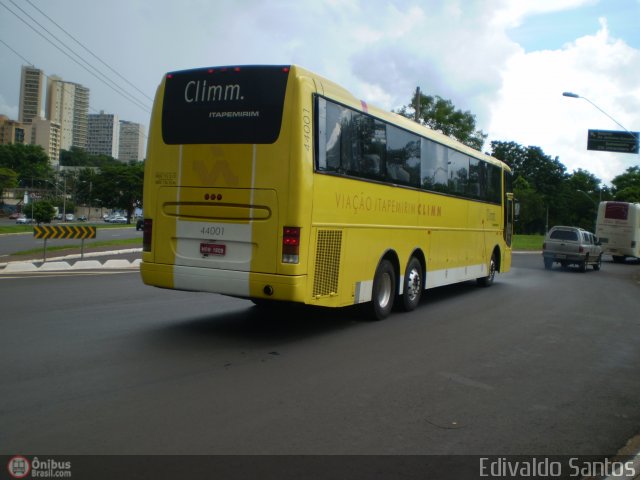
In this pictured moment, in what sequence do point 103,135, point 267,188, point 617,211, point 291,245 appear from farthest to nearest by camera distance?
1. point 103,135
2. point 617,211
3. point 267,188
4. point 291,245

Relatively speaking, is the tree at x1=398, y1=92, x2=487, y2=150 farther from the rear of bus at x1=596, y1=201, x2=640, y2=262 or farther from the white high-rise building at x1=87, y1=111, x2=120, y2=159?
the white high-rise building at x1=87, y1=111, x2=120, y2=159

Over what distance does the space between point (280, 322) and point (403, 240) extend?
8.99 ft

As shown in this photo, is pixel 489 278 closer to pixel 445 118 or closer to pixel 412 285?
pixel 412 285

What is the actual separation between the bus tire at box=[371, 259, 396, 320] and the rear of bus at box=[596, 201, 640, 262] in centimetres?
2958

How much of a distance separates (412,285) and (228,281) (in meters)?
4.59

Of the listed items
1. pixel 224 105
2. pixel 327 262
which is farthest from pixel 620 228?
pixel 224 105

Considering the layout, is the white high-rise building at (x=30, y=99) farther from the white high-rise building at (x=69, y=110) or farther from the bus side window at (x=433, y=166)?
the bus side window at (x=433, y=166)

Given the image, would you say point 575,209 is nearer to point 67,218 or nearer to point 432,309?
point 67,218

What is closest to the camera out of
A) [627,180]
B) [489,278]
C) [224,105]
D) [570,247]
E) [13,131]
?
[224,105]

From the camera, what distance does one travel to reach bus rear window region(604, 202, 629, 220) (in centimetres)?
3525

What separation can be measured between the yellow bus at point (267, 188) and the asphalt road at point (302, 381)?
88cm

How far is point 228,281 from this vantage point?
761cm

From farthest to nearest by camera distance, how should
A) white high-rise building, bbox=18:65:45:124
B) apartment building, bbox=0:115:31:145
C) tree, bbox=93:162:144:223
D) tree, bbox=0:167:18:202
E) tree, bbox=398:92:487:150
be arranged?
1. apartment building, bbox=0:115:31:145
2. white high-rise building, bbox=18:65:45:124
3. tree, bbox=93:162:144:223
4. tree, bbox=0:167:18:202
5. tree, bbox=398:92:487:150

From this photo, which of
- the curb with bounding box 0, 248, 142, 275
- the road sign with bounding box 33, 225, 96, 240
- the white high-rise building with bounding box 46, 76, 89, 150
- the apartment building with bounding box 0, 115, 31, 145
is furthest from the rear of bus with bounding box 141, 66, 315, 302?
the apartment building with bounding box 0, 115, 31, 145
